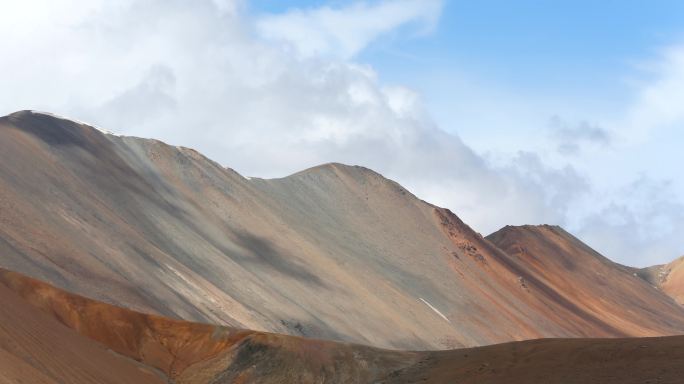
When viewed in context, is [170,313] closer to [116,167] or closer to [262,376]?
[262,376]

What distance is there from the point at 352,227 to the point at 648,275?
8069 cm

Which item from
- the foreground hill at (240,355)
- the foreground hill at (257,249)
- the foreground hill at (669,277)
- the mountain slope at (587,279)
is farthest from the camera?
the foreground hill at (669,277)

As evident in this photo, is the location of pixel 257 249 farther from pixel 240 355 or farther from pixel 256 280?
pixel 240 355

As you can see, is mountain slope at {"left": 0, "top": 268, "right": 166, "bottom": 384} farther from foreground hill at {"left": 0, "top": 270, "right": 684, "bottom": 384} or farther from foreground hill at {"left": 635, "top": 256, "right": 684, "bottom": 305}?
foreground hill at {"left": 635, "top": 256, "right": 684, "bottom": 305}

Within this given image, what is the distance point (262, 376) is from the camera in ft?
112

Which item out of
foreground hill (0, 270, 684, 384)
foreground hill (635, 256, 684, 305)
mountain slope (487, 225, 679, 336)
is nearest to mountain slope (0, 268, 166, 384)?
foreground hill (0, 270, 684, 384)

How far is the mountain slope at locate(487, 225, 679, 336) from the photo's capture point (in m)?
109

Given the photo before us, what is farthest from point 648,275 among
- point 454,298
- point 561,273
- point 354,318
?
point 354,318

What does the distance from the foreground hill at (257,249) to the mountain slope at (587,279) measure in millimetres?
3110

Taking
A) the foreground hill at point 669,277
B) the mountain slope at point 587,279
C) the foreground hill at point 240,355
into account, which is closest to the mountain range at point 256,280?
the foreground hill at point 240,355

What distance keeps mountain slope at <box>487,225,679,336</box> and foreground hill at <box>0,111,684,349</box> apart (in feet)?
10.2

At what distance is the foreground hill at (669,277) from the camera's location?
5576 inches

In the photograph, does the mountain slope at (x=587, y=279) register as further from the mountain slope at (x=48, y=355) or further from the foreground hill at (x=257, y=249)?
the mountain slope at (x=48, y=355)

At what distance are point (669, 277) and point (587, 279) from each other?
35.5 meters
